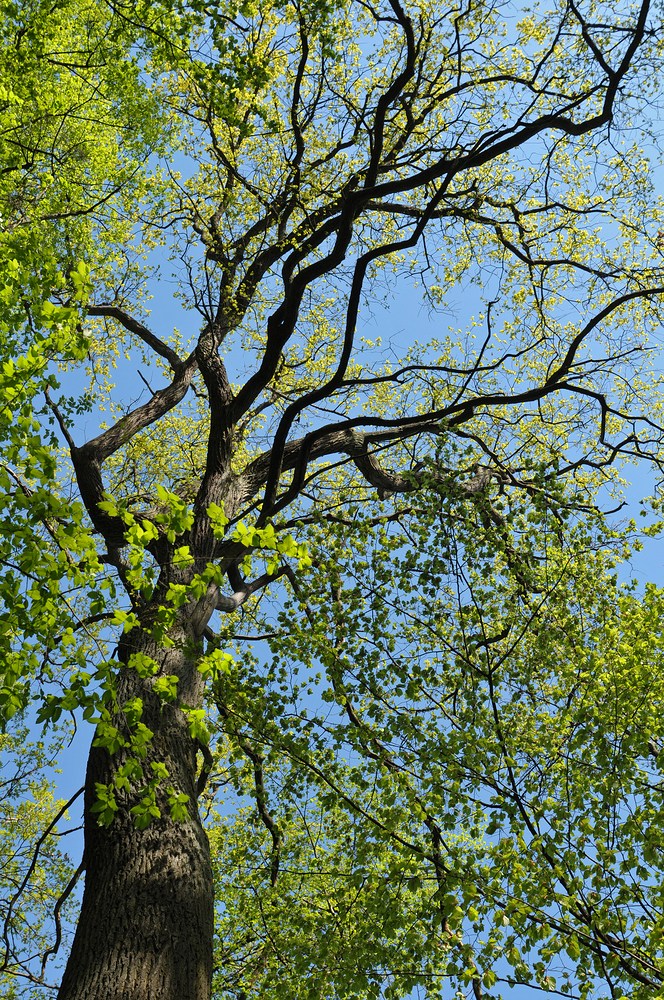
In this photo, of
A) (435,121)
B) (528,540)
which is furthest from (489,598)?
(435,121)

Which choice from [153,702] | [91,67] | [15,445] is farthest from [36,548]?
[91,67]

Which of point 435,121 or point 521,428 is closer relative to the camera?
point 435,121

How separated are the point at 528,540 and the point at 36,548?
182 inches

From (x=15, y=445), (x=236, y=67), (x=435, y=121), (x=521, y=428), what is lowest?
(x=15, y=445)

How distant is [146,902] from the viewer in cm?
452

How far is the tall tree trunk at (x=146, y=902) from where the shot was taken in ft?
13.6

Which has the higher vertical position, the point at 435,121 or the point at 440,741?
the point at 435,121

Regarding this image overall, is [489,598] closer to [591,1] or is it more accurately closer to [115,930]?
[115,930]

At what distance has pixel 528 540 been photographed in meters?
7.45

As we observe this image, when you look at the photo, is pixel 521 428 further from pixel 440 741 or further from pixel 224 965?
pixel 224 965

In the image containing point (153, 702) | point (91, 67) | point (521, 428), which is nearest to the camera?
point (153, 702)

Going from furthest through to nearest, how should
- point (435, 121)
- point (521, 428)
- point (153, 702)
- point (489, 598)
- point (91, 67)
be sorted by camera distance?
point (521, 428) < point (435, 121) < point (91, 67) < point (489, 598) < point (153, 702)

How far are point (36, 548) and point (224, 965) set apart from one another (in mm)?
7031

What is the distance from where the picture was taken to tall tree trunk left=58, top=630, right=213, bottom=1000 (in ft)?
13.6
